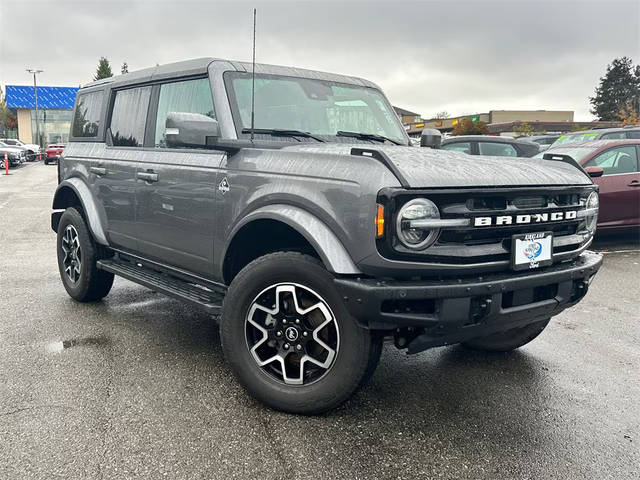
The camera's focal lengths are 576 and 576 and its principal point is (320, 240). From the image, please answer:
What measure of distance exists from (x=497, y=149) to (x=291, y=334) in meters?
6.88

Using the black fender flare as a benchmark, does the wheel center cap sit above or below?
below

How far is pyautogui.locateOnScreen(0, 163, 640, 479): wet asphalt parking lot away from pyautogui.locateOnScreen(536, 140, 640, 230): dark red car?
3851 mm

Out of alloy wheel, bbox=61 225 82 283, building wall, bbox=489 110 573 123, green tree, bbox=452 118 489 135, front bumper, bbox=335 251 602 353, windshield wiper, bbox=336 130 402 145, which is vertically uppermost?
building wall, bbox=489 110 573 123

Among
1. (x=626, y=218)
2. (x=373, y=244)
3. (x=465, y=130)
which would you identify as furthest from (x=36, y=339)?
(x=465, y=130)

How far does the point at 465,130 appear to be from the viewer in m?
48.0

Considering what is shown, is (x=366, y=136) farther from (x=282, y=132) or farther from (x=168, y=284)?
(x=168, y=284)

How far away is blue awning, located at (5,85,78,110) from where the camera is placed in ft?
211

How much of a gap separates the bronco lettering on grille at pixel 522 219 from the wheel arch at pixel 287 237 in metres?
0.64

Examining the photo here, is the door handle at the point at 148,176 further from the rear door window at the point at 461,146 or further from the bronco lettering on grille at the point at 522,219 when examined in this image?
the rear door window at the point at 461,146

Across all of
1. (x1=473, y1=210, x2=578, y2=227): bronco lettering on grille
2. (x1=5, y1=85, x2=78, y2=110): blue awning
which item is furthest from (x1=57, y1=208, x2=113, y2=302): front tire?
(x1=5, y1=85, x2=78, y2=110): blue awning

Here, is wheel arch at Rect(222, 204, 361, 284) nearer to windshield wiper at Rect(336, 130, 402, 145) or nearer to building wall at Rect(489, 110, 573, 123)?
windshield wiper at Rect(336, 130, 402, 145)

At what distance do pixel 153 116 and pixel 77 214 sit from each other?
1396mm

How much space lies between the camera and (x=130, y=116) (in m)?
4.64

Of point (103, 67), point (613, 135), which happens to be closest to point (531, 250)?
point (613, 135)
